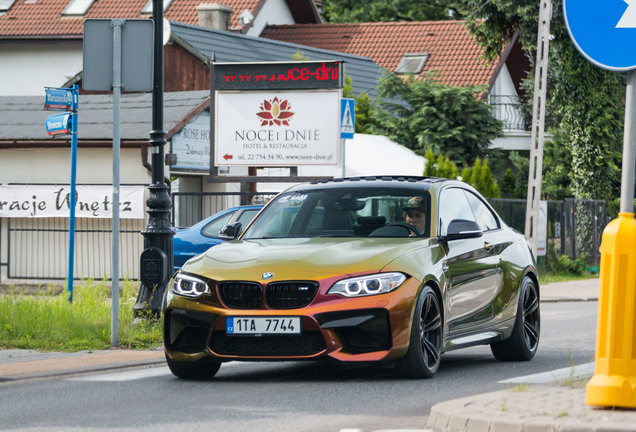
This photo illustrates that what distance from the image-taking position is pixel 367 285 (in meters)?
9.53

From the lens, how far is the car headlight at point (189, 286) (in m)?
9.76

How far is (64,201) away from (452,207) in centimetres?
1500

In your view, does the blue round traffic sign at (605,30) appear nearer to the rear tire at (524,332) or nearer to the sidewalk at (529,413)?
the sidewalk at (529,413)

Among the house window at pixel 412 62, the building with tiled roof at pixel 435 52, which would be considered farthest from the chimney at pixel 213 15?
the house window at pixel 412 62

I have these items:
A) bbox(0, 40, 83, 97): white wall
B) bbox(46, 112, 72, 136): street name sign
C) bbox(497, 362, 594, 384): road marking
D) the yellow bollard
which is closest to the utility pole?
bbox(46, 112, 72, 136): street name sign

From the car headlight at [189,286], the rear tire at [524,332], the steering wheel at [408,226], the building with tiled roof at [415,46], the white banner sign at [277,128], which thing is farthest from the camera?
the building with tiled roof at [415,46]

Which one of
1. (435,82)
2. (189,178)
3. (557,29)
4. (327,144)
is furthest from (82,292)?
(435,82)

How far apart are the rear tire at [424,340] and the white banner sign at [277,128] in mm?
13009

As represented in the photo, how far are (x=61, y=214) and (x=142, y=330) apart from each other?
1182 centimetres

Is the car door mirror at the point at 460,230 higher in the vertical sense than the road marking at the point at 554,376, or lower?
higher

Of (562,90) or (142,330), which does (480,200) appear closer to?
(142,330)

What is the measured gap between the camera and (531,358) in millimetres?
11812

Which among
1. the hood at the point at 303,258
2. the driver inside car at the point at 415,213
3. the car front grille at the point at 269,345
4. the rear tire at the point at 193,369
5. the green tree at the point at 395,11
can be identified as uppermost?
the green tree at the point at 395,11

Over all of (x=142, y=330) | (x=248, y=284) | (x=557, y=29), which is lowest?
(x=142, y=330)
